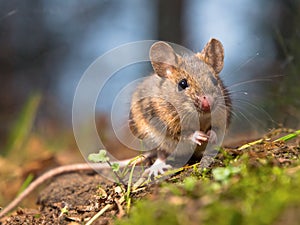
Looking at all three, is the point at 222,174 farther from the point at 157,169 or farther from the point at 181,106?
the point at 181,106

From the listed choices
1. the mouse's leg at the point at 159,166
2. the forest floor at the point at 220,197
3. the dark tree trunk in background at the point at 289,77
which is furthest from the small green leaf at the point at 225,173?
the dark tree trunk in background at the point at 289,77

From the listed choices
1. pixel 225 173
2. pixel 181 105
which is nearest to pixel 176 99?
pixel 181 105

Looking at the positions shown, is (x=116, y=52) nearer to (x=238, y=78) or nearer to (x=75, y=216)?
(x=238, y=78)

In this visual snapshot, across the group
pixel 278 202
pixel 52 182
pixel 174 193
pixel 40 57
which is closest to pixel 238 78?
pixel 52 182

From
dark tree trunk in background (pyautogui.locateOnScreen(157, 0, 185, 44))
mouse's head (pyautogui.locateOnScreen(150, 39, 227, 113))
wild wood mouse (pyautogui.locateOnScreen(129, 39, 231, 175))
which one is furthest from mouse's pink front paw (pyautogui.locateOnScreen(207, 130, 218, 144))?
dark tree trunk in background (pyautogui.locateOnScreen(157, 0, 185, 44))

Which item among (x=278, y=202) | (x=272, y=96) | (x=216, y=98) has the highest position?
(x=272, y=96)

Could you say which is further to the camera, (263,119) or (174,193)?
(263,119)

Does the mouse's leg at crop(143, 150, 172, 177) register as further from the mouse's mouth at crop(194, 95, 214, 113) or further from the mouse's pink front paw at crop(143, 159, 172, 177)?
the mouse's mouth at crop(194, 95, 214, 113)
